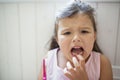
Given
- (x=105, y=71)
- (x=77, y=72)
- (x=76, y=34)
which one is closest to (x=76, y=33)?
(x=76, y=34)

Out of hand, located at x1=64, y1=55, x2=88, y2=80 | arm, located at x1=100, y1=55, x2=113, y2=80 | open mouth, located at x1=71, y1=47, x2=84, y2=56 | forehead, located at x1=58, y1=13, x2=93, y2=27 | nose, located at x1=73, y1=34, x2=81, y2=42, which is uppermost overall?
forehead, located at x1=58, y1=13, x2=93, y2=27

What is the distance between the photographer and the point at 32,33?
1034 millimetres

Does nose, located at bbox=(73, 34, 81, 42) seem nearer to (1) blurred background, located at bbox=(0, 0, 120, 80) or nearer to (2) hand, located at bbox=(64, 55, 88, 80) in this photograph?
(2) hand, located at bbox=(64, 55, 88, 80)

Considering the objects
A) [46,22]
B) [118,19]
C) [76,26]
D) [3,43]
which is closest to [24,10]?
[46,22]

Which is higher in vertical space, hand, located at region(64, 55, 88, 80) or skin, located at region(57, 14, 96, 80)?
skin, located at region(57, 14, 96, 80)

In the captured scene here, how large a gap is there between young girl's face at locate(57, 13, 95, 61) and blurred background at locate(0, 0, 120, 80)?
0.66 feet

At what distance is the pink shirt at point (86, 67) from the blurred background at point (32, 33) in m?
0.11

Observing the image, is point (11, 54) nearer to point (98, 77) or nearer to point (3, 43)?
point (3, 43)

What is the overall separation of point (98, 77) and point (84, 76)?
0.75 feet

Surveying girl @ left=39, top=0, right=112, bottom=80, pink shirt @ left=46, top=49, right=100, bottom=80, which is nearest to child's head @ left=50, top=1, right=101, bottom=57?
girl @ left=39, top=0, right=112, bottom=80

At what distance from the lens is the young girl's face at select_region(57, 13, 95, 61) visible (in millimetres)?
726

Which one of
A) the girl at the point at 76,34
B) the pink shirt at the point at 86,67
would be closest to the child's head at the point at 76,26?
the girl at the point at 76,34

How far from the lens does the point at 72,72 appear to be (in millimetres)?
663

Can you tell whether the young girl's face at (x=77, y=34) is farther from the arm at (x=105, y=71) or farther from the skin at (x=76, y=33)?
the arm at (x=105, y=71)
